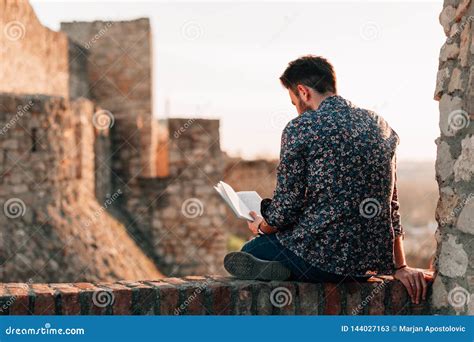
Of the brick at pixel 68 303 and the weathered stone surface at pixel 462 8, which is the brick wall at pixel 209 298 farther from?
the weathered stone surface at pixel 462 8

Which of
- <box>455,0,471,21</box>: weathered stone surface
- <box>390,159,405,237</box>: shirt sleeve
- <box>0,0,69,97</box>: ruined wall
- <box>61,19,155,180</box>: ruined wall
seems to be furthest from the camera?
<box>61,19,155,180</box>: ruined wall

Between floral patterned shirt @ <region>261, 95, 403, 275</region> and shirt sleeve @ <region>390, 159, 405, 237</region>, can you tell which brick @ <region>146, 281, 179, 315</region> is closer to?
floral patterned shirt @ <region>261, 95, 403, 275</region>

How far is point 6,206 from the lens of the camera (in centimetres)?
810

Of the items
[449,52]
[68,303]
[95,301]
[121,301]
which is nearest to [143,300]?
[121,301]

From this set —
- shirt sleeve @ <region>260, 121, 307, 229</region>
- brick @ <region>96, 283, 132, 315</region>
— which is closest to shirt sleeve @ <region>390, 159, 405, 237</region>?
shirt sleeve @ <region>260, 121, 307, 229</region>

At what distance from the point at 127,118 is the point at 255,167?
407 cm

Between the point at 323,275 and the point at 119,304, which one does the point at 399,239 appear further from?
Answer: the point at 119,304

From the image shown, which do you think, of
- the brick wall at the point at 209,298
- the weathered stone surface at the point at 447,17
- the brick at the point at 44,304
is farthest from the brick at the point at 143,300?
the weathered stone surface at the point at 447,17

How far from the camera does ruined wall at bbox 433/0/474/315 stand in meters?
3.29

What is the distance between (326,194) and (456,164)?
0.61 m

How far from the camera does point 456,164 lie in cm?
340

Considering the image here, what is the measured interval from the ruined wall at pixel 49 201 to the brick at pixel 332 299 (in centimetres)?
500

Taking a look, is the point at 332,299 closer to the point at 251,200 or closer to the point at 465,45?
the point at 251,200

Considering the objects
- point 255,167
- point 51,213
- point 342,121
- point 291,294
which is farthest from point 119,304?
point 255,167
